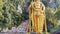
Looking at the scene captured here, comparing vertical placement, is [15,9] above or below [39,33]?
above

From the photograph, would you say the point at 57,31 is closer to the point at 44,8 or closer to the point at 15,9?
the point at 44,8

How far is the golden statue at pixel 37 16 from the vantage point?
712 cm

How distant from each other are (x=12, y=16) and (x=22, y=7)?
0.37m

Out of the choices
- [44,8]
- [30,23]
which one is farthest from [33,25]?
[44,8]

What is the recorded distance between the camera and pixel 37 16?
7152mm

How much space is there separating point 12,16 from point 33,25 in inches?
24.3

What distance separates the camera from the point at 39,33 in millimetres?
7078

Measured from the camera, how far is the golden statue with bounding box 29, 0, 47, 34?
712cm

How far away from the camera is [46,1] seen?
7.24 meters

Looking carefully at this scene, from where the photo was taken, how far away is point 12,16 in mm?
7203

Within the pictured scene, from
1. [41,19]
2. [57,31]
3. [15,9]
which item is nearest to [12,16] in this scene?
[15,9]

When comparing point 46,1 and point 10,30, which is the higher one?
point 46,1

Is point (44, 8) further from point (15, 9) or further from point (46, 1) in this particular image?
point (15, 9)

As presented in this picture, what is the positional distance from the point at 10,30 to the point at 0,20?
386 millimetres
